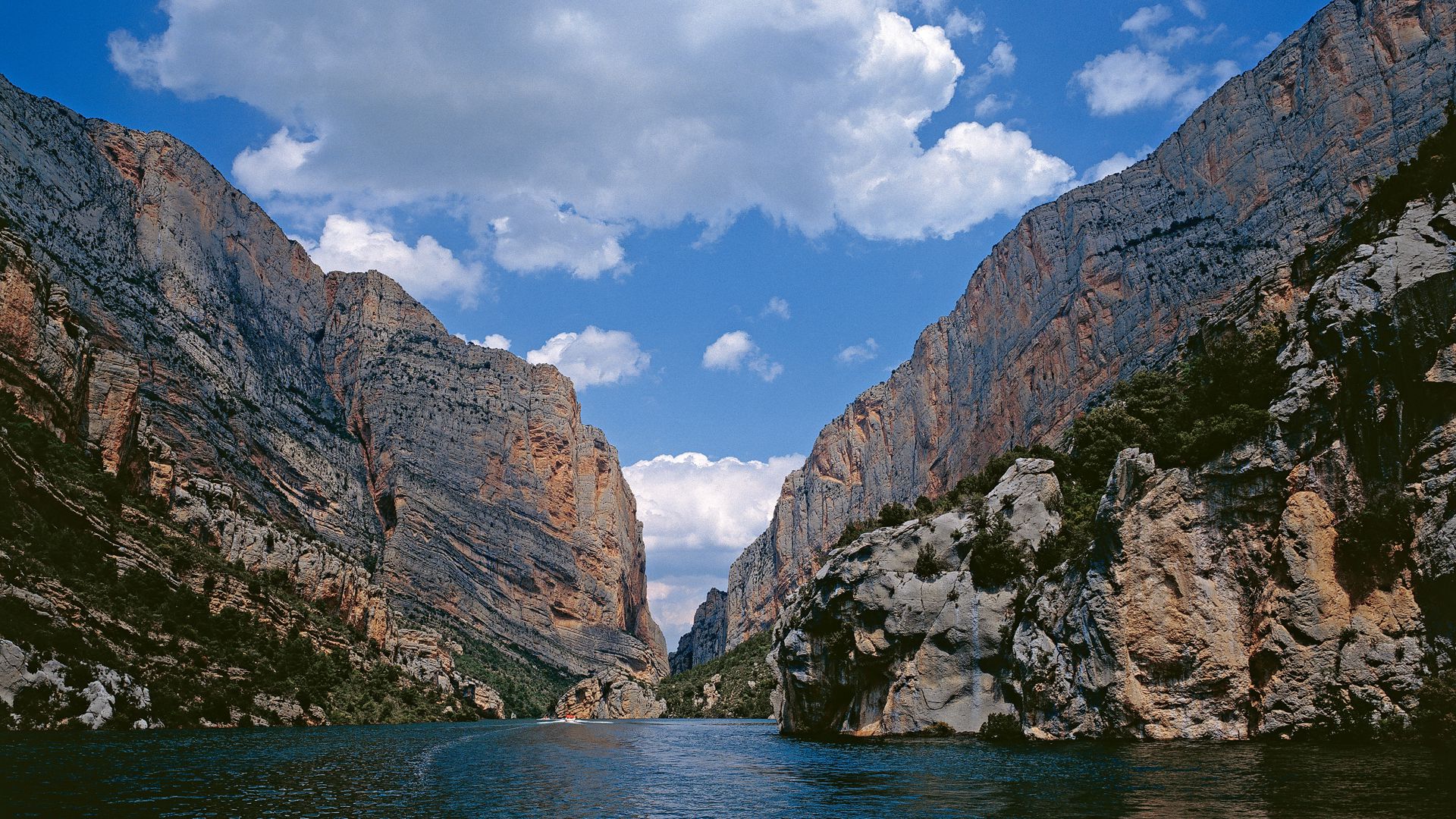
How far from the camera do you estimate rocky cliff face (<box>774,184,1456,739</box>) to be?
113 feet

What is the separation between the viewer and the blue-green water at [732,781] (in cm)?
2280

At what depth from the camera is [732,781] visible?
3578cm

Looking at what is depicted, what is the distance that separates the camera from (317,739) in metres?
56.3

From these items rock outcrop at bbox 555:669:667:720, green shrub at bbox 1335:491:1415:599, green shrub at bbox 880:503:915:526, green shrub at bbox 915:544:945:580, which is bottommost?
rock outcrop at bbox 555:669:667:720

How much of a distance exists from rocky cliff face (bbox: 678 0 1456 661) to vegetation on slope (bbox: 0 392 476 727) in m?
95.4

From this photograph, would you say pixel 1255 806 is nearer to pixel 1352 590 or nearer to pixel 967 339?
pixel 1352 590

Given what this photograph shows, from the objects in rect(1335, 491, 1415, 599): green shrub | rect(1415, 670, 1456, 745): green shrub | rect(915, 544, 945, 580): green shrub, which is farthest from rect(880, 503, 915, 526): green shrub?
rect(1415, 670, 1456, 745): green shrub

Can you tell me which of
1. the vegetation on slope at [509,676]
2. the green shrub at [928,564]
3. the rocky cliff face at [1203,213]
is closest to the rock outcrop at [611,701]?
the vegetation on slope at [509,676]

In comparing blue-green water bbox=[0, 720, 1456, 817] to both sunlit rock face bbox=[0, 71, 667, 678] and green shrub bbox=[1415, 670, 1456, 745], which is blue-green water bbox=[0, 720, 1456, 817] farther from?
sunlit rock face bbox=[0, 71, 667, 678]

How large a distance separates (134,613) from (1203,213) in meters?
121

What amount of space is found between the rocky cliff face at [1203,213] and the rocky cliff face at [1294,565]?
55.0m

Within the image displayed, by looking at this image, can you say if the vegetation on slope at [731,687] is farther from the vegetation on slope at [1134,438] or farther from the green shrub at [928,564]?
the green shrub at [928,564]

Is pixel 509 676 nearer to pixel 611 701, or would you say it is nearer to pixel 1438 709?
pixel 611 701

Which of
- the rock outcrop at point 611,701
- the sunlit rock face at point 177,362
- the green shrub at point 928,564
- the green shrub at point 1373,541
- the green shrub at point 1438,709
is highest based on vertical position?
the sunlit rock face at point 177,362
